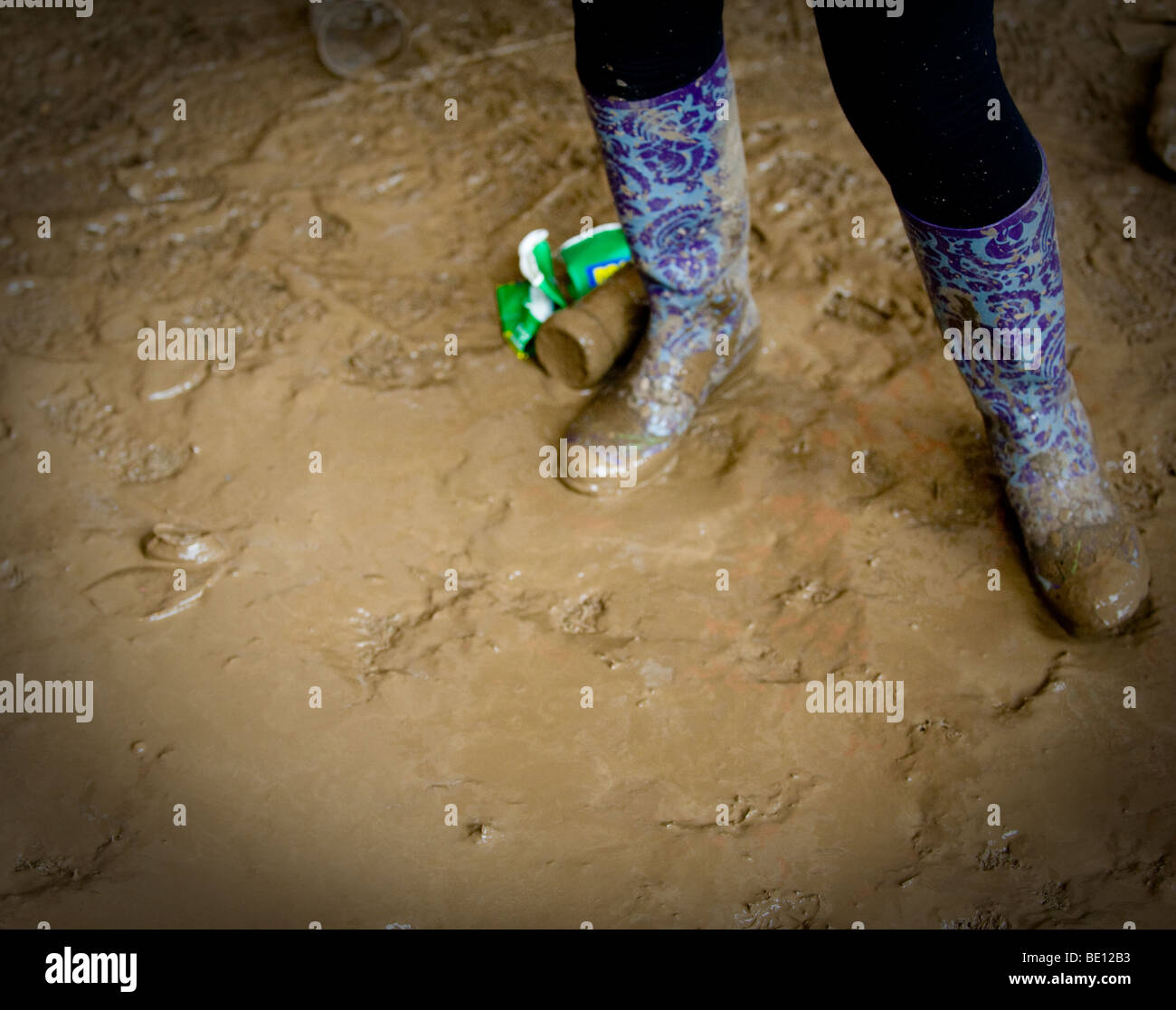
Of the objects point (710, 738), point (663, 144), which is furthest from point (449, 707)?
point (663, 144)

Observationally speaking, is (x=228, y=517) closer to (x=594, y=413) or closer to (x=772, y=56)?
(x=594, y=413)

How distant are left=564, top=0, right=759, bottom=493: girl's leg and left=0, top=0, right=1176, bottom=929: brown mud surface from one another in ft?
0.31

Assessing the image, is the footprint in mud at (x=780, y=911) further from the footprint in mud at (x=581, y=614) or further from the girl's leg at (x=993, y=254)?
the girl's leg at (x=993, y=254)

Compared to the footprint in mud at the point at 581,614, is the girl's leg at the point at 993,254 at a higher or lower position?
higher

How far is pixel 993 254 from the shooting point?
4.56 ft

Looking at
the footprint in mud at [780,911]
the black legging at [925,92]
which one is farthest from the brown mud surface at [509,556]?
the black legging at [925,92]

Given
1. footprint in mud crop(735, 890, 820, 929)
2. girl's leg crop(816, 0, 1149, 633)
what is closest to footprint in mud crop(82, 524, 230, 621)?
footprint in mud crop(735, 890, 820, 929)

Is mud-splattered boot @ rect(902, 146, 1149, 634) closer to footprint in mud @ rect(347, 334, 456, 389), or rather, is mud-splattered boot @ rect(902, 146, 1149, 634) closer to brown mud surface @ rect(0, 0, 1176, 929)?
brown mud surface @ rect(0, 0, 1176, 929)

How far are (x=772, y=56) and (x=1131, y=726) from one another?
1.90m

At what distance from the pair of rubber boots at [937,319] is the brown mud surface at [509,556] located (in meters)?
0.09

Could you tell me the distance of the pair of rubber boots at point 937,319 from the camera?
1.44m

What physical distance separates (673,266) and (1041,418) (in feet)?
2.08

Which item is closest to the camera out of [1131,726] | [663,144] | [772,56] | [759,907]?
[759,907]

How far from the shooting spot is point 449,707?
1557 millimetres
